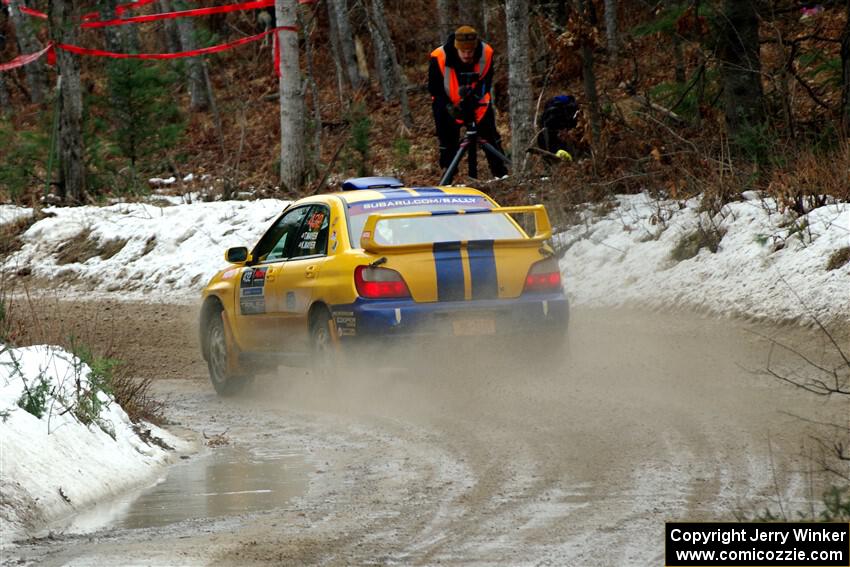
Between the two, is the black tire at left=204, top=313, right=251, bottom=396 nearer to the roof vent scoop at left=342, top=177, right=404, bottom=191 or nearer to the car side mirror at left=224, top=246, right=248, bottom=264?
the car side mirror at left=224, top=246, right=248, bottom=264

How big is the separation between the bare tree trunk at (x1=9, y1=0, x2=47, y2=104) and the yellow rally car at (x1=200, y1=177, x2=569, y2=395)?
2781 cm

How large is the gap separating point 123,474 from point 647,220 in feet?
31.7

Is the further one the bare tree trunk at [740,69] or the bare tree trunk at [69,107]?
the bare tree trunk at [69,107]

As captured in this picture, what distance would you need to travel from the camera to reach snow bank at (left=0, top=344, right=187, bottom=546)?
6.27m

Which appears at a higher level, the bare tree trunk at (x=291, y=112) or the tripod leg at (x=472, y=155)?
the bare tree trunk at (x=291, y=112)

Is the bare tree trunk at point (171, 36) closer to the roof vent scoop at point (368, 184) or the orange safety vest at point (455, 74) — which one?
the orange safety vest at point (455, 74)

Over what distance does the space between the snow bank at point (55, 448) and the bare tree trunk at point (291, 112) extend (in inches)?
525

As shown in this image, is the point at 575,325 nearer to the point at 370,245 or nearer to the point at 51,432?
the point at 370,245

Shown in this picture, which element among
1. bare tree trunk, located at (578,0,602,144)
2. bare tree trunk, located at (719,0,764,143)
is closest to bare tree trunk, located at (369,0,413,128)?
bare tree trunk, located at (578,0,602,144)

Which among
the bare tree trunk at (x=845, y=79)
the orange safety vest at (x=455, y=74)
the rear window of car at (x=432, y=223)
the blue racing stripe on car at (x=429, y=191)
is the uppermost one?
the orange safety vest at (x=455, y=74)

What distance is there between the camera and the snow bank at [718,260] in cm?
1209

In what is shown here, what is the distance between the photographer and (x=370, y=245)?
987 centimetres

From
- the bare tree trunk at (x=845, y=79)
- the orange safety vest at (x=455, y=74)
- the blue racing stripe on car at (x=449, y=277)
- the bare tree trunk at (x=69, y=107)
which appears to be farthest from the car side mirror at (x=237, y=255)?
the bare tree trunk at (x=69, y=107)

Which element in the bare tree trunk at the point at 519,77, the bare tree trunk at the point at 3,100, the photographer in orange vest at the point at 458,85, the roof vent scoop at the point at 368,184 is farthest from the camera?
the bare tree trunk at the point at 3,100
